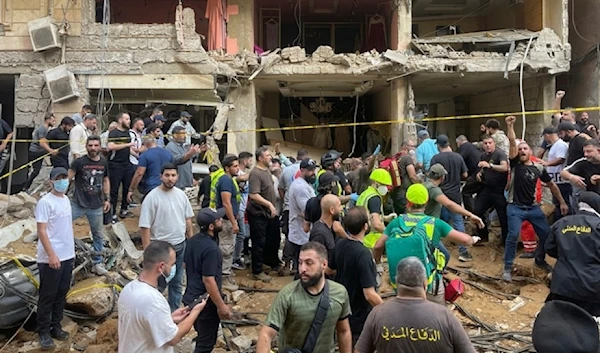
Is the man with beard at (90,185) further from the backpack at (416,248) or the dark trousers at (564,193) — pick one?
the dark trousers at (564,193)

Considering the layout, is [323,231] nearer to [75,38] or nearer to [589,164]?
[589,164]

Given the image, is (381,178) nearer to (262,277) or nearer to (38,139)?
(262,277)

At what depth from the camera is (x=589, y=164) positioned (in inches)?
251

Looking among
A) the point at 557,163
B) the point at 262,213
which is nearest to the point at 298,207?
the point at 262,213

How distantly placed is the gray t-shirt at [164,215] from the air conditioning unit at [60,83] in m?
7.77

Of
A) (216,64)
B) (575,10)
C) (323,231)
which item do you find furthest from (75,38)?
(575,10)

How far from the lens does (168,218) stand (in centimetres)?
540

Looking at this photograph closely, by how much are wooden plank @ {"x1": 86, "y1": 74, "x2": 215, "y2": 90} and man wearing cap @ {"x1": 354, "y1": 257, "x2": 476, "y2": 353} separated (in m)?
10.4

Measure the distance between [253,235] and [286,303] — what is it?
4229mm

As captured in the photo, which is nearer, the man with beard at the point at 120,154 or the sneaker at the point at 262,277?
the sneaker at the point at 262,277

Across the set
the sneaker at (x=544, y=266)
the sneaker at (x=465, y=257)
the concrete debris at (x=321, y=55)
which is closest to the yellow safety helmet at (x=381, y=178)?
the sneaker at (x=465, y=257)

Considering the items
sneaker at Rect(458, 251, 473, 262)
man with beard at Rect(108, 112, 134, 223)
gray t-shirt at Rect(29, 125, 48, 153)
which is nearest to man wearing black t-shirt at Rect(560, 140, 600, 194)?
sneaker at Rect(458, 251, 473, 262)

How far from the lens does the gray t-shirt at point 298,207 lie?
6.42m

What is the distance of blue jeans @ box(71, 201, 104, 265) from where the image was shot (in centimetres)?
646
